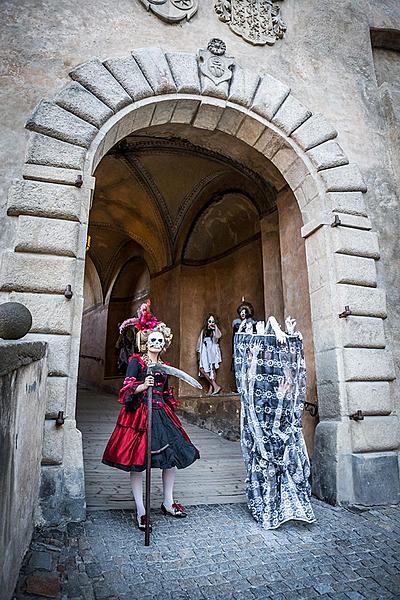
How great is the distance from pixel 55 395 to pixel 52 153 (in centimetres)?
239

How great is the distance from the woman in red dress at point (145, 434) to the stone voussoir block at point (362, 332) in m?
2.10

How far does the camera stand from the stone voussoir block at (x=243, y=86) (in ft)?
16.8

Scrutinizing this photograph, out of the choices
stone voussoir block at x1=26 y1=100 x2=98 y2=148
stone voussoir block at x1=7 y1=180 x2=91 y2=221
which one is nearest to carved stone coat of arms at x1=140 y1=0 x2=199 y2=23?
stone voussoir block at x1=26 y1=100 x2=98 y2=148

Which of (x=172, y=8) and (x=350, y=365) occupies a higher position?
(x=172, y=8)

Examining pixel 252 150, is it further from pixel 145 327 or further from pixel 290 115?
pixel 145 327

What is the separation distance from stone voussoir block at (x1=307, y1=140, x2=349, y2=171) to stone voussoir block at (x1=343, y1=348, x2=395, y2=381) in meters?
2.32

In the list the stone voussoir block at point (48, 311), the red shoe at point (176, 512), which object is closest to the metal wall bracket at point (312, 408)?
the red shoe at point (176, 512)

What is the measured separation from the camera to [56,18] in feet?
15.6

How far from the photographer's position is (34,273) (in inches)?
148

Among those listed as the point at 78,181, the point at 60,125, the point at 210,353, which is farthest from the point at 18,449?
the point at 210,353

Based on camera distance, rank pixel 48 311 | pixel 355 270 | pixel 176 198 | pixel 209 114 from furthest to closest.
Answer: pixel 176 198
pixel 209 114
pixel 355 270
pixel 48 311

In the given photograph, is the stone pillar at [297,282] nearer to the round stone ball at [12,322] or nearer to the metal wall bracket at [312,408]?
the metal wall bracket at [312,408]

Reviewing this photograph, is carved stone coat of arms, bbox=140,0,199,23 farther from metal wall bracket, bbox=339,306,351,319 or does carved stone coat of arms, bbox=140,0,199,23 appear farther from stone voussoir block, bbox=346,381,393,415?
stone voussoir block, bbox=346,381,393,415

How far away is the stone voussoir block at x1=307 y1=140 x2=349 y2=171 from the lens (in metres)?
5.16
